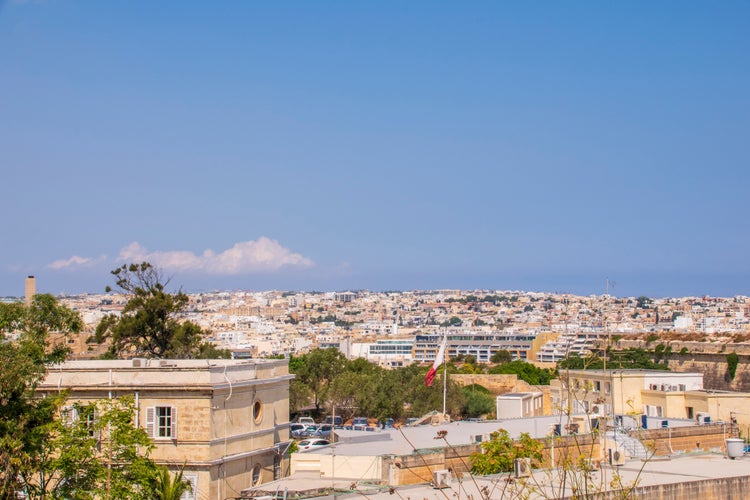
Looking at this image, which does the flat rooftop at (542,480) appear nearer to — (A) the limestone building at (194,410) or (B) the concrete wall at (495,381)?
(A) the limestone building at (194,410)

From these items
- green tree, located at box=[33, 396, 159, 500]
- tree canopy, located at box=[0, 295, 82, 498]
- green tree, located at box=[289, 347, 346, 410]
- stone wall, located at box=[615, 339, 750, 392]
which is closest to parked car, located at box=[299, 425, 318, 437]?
green tree, located at box=[289, 347, 346, 410]

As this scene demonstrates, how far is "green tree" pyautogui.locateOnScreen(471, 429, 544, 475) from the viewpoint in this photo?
1421 cm

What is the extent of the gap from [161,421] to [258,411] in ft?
7.87

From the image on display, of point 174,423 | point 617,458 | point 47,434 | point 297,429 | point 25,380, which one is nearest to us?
→ point 617,458

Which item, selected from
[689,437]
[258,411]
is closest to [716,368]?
[689,437]

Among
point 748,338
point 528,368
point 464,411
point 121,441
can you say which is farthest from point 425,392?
point 121,441

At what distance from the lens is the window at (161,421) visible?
17016 mm

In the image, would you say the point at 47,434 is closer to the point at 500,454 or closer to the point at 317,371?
the point at 500,454

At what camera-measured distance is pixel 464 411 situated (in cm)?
4172

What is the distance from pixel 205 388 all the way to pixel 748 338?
3897cm

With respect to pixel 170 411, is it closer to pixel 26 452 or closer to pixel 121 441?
pixel 121 441

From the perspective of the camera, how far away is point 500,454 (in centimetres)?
1463

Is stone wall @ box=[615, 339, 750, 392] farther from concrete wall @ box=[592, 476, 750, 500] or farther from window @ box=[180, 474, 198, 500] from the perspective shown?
concrete wall @ box=[592, 476, 750, 500]

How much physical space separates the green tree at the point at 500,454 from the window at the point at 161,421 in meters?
5.55
